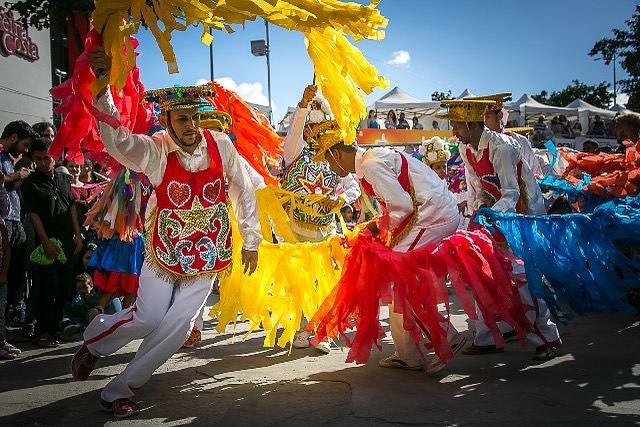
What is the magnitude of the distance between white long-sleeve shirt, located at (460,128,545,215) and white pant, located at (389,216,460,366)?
53cm

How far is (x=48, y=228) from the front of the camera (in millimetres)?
6102

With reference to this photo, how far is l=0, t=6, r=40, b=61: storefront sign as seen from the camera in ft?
55.0

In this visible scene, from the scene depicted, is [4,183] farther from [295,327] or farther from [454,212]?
[454,212]

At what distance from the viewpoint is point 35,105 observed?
754 inches

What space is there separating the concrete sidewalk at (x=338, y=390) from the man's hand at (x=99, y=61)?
1.96 metres

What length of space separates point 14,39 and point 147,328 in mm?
16244

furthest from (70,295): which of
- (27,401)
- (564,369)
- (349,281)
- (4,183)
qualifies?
(564,369)

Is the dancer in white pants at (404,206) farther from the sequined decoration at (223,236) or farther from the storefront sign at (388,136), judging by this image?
the storefront sign at (388,136)

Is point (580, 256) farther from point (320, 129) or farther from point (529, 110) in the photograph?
point (529, 110)

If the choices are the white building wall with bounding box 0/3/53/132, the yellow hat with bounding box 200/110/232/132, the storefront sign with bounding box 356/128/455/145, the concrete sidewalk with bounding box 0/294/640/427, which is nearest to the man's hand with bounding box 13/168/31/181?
the concrete sidewalk with bounding box 0/294/640/427

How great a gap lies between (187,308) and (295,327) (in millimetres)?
1054

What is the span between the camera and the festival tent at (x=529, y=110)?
24.0 m

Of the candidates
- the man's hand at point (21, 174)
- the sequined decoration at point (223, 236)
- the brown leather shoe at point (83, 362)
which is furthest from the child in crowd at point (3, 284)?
the sequined decoration at point (223, 236)

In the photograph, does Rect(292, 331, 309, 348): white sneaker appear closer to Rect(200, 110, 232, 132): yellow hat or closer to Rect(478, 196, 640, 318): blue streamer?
Rect(200, 110, 232, 132): yellow hat
